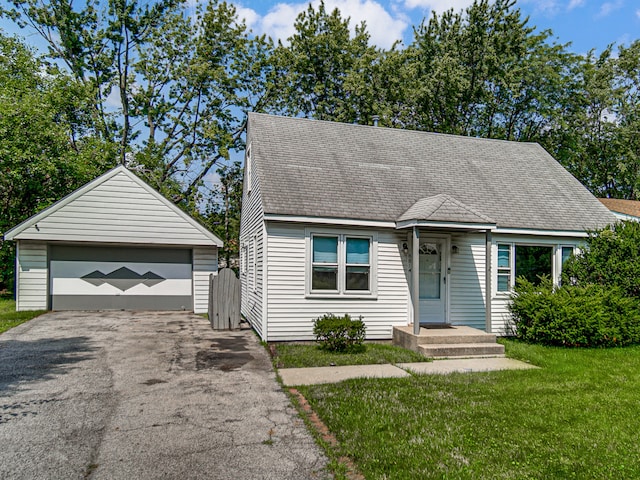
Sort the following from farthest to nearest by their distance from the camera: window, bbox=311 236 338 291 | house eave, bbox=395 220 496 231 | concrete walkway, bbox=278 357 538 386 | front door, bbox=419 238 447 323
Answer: front door, bbox=419 238 447 323
window, bbox=311 236 338 291
house eave, bbox=395 220 496 231
concrete walkway, bbox=278 357 538 386

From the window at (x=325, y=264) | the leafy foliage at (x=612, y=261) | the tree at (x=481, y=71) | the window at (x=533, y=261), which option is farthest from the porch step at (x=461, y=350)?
the tree at (x=481, y=71)

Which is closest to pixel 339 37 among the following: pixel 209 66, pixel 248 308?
pixel 209 66

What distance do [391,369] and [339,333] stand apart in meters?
1.42

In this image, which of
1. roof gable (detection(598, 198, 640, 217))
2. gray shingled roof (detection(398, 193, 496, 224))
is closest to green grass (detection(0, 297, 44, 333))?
gray shingled roof (detection(398, 193, 496, 224))

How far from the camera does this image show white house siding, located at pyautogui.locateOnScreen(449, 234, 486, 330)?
36.4 ft

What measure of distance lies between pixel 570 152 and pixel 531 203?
17827 mm

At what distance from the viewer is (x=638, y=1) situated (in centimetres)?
1096

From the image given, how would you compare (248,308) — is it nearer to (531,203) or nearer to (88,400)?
→ (88,400)

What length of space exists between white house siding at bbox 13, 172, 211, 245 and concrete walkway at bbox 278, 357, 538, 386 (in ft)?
27.6

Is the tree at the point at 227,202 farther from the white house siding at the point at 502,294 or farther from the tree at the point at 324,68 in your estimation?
the white house siding at the point at 502,294

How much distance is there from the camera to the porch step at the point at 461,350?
29.2 feet

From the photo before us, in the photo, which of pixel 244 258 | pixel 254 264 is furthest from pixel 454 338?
pixel 244 258

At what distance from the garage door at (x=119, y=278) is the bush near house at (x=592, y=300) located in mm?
10403

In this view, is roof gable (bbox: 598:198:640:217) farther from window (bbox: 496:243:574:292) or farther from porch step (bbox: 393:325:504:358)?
porch step (bbox: 393:325:504:358)
